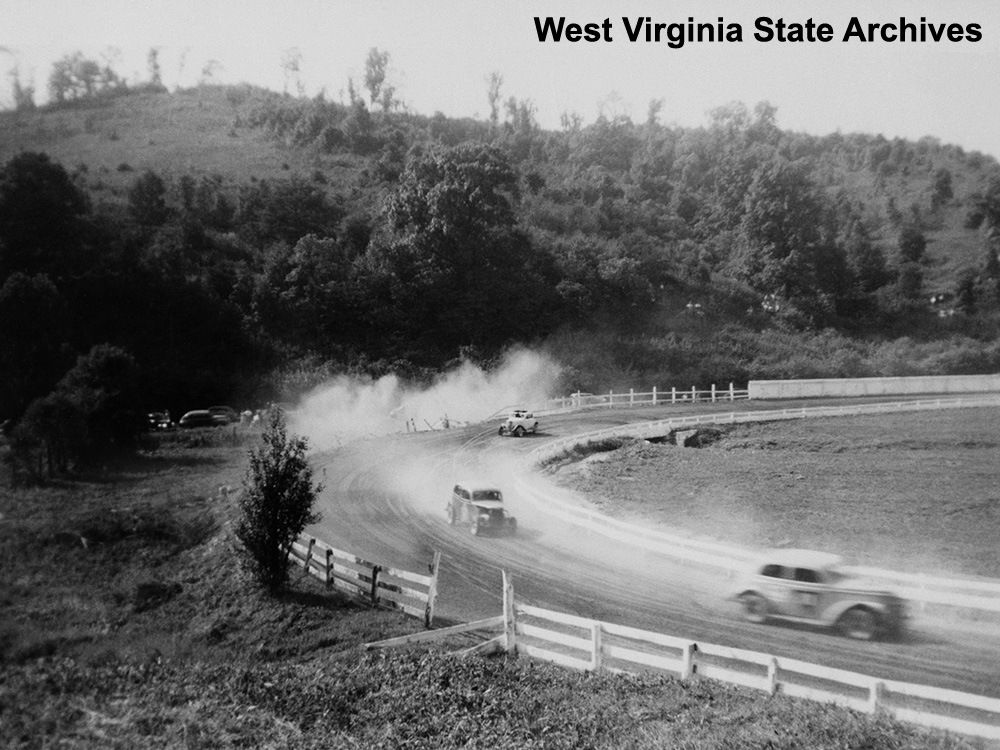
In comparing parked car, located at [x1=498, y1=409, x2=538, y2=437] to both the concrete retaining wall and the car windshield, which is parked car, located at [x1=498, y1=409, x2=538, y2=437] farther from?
the concrete retaining wall

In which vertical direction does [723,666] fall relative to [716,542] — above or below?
above

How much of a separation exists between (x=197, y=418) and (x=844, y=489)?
2511cm

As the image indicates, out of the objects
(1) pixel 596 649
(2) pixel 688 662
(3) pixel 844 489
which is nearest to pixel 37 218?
(1) pixel 596 649

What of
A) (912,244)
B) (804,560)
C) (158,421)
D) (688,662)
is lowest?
(688,662)

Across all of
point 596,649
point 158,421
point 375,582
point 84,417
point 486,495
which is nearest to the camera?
point 596,649

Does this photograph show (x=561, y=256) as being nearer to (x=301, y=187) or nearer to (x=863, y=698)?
(x=301, y=187)

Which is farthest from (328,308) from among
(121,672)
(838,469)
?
(121,672)

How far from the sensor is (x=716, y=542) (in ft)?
67.7

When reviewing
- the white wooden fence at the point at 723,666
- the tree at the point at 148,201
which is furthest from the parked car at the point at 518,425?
the white wooden fence at the point at 723,666

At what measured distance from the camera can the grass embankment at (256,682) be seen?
1077cm

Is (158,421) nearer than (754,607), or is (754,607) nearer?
(754,607)

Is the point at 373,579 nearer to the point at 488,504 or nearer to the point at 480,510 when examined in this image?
the point at 480,510

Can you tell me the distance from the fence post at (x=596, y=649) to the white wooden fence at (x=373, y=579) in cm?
404

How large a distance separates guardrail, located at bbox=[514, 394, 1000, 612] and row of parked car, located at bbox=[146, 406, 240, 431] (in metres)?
13.4
